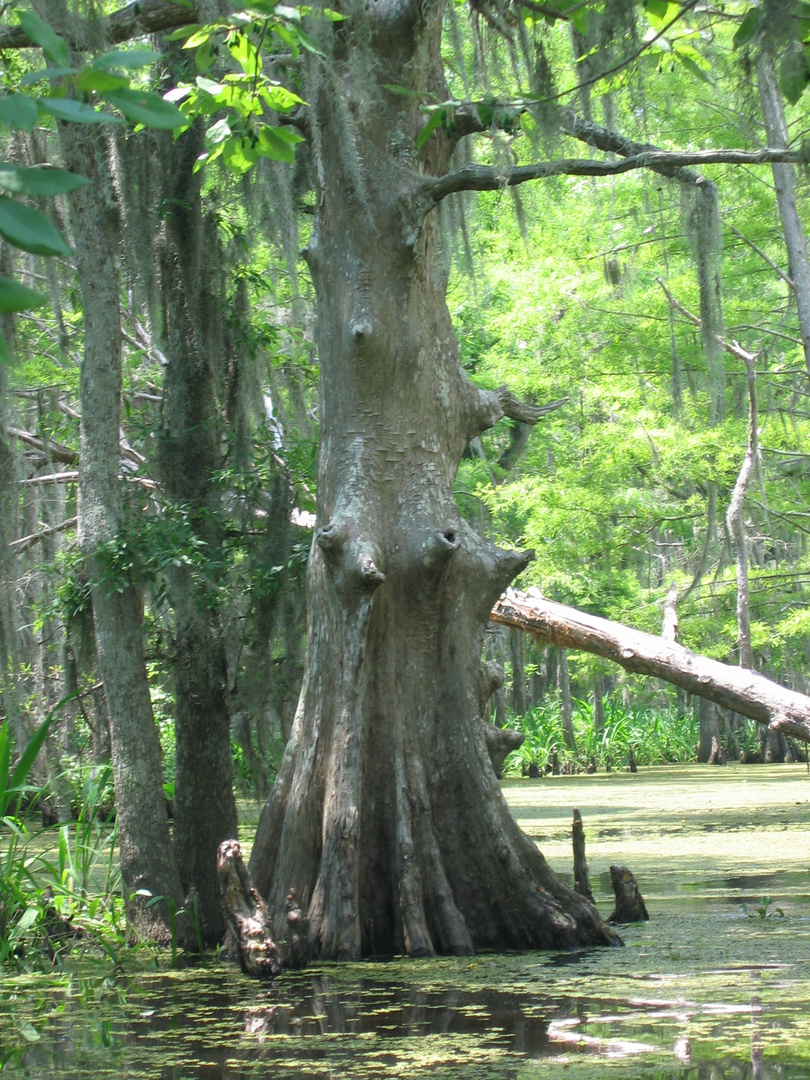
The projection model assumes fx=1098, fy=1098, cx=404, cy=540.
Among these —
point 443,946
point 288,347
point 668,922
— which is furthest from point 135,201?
point 668,922

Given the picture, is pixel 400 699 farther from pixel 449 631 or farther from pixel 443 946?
pixel 443 946

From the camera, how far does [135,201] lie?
6.18 meters

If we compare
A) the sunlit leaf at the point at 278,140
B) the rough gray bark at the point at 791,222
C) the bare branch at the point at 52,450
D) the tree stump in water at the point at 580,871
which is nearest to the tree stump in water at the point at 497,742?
the tree stump in water at the point at 580,871

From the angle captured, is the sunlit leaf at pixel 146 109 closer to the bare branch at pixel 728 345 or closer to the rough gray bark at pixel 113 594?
the rough gray bark at pixel 113 594

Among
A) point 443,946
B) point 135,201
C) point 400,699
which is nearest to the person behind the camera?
point 443,946

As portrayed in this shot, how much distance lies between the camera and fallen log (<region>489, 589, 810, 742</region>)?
7941mm

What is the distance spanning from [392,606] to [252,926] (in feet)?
5.04

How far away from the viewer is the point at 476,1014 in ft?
11.5

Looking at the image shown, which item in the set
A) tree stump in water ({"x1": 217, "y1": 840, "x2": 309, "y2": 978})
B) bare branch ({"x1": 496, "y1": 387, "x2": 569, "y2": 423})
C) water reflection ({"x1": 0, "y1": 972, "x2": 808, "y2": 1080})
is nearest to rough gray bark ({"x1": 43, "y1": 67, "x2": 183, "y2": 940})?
tree stump in water ({"x1": 217, "y1": 840, "x2": 309, "y2": 978})

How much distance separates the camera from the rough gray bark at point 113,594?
5332 millimetres

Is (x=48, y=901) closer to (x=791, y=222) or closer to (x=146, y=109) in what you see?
(x=146, y=109)

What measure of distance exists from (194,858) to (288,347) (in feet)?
14.0

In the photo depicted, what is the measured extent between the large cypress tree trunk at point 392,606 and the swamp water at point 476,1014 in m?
0.29

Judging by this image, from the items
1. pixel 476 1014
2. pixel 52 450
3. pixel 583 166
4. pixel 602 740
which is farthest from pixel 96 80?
pixel 602 740
